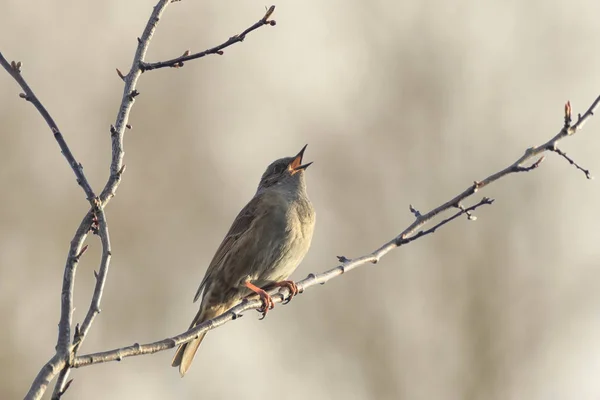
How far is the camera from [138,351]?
316cm

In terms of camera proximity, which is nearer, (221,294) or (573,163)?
(573,163)

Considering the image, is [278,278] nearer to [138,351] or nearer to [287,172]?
[287,172]

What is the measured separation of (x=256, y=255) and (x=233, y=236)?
58 cm

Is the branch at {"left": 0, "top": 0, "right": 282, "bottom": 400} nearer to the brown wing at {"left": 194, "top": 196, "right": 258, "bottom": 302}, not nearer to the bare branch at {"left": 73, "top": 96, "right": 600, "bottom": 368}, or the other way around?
the bare branch at {"left": 73, "top": 96, "right": 600, "bottom": 368}

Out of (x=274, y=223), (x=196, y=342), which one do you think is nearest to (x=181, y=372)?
(x=196, y=342)

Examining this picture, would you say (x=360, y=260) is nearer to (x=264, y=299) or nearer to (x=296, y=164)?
(x=264, y=299)

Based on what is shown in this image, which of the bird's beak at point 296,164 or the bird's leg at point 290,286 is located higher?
the bird's beak at point 296,164

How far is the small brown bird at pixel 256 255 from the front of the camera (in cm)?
631

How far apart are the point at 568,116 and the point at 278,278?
117 inches

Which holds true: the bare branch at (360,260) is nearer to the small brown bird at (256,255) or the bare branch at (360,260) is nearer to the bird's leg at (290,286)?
the bird's leg at (290,286)

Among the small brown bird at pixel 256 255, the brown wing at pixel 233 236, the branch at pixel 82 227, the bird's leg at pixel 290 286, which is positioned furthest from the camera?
the brown wing at pixel 233 236

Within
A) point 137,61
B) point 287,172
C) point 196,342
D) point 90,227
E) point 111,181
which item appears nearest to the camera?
point 90,227

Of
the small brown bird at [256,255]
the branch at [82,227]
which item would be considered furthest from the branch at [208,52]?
the small brown bird at [256,255]

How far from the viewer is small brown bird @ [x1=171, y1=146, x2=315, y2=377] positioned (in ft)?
20.7
